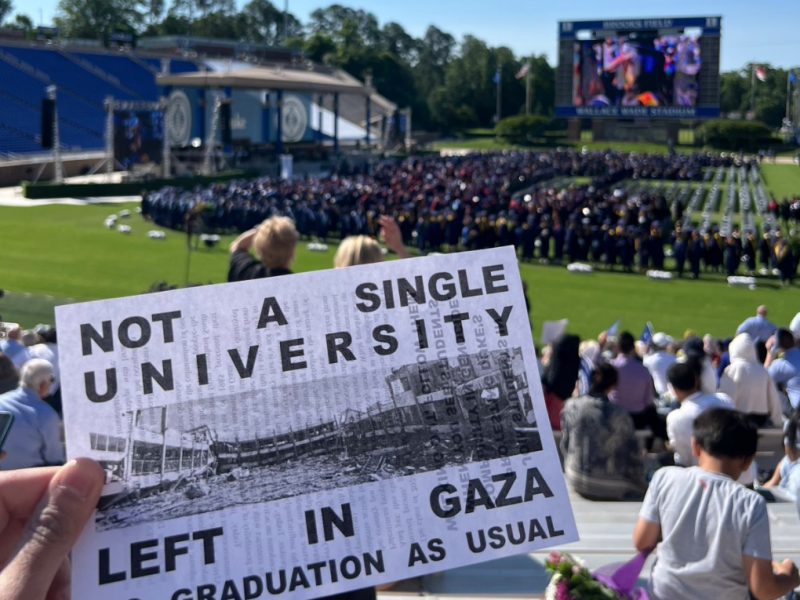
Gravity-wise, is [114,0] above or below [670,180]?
above

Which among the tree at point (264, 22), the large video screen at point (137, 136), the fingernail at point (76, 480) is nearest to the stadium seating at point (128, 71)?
the large video screen at point (137, 136)

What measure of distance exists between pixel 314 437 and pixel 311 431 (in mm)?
12

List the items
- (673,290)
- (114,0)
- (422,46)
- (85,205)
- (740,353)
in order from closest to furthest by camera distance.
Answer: (740,353) → (673,290) → (85,205) → (114,0) → (422,46)

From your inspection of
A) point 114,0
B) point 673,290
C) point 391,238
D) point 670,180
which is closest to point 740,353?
point 391,238

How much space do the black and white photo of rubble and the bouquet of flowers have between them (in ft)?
1.72

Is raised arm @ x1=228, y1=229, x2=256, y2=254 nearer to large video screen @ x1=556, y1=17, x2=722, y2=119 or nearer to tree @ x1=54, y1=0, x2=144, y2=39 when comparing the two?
large video screen @ x1=556, y1=17, x2=722, y2=119

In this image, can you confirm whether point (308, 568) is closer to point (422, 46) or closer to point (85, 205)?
point (85, 205)

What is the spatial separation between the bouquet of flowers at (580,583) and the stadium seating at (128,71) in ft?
165

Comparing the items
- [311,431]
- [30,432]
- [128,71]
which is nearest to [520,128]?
[128,71]

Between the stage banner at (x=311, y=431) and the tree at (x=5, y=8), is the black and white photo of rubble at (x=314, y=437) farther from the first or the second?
the tree at (x=5, y=8)

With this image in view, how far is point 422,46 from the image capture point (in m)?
102

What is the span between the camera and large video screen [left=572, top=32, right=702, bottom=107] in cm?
5322

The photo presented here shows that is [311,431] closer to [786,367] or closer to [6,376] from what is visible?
[6,376]

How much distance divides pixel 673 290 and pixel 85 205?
17.0 meters
